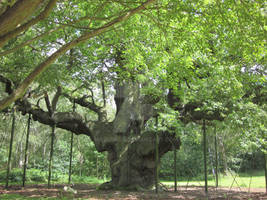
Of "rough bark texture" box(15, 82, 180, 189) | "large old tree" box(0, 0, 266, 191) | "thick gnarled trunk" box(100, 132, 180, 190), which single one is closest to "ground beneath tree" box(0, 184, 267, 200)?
"thick gnarled trunk" box(100, 132, 180, 190)

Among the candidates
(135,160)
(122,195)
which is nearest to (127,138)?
(135,160)

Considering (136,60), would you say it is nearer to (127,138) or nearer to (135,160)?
(127,138)

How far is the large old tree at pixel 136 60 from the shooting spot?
414 cm

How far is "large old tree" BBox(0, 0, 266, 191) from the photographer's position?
4.14m

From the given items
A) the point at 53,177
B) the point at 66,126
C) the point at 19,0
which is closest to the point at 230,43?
the point at 19,0

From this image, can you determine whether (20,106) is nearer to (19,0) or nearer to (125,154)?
(125,154)

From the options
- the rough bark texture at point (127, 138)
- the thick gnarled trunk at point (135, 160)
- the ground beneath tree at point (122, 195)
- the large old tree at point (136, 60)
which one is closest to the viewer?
the large old tree at point (136, 60)

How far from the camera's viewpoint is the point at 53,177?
17.4m

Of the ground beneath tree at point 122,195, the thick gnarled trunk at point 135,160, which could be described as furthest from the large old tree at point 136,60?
the ground beneath tree at point 122,195

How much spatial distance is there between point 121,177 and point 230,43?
7475mm

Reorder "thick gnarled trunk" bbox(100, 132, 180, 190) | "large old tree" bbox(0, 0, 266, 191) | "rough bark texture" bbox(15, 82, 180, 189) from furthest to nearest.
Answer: "rough bark texture" bbox(15, 82, 180, 189), "thick gnarled trunk" bbox(100, 132, 180, 190), "large old tree" bbox(0, 0, 266, 191)

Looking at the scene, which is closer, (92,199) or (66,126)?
(92,199)

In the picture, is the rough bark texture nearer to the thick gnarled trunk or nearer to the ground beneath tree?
the thick gnarled trunk

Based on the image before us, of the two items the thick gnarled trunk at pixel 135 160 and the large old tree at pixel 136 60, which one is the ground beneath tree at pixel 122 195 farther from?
the large old tree at pixel 136 60
